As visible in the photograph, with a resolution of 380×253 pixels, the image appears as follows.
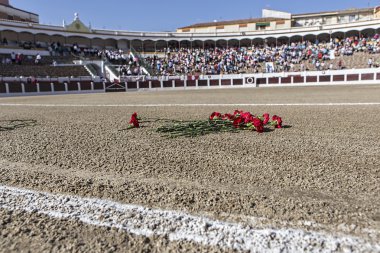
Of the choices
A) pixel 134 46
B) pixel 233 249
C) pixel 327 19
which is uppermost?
pixel 327 19

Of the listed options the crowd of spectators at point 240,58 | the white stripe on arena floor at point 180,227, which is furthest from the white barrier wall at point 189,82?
the white stripe on arena floor at point 180,227

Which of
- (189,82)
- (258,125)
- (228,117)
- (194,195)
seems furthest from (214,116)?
(189,82)

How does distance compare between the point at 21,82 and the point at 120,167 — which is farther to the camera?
the point at 21,82

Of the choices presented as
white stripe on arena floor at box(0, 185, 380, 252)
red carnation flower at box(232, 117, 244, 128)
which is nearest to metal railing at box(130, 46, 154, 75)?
red carnation flower at box(232, 117, 244, 128)

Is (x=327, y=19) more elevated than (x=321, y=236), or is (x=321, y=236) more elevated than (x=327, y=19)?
(x=327, y=19)

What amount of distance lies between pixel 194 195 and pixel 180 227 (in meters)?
0.55

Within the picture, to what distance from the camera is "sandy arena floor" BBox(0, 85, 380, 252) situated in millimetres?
1768

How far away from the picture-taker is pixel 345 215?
6.51ft

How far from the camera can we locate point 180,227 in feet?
6.28

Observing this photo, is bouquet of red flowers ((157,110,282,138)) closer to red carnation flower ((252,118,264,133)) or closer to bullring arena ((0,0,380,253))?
red carnation flower ((252,118,264,133))

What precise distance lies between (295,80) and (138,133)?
31364 millimetres

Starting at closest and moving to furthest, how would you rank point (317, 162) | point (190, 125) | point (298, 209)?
1. point (298, 209)
2. point (317, 162)
3. point (190, 125)

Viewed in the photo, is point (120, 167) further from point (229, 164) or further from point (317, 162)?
point (317, 162)

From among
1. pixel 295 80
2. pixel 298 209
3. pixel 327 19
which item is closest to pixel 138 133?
pixel 298 209
